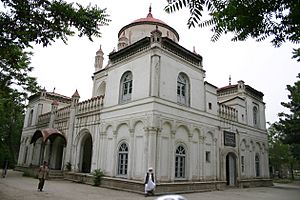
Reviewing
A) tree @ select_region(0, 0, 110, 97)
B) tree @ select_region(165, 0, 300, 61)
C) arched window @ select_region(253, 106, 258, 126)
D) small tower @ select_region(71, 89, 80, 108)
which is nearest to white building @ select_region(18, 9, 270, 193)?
small tower @ select_region(71, 89, 80, 108)

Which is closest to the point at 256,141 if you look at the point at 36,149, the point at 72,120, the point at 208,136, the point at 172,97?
the point at 208,136

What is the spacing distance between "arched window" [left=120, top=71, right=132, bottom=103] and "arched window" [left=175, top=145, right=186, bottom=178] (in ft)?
15.4

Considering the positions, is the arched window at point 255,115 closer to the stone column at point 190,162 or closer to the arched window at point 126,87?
the stone column at point 190,162

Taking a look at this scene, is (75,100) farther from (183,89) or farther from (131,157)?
(183,89)

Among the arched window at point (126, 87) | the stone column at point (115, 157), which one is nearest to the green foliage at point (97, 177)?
the stone column at point (115, 157)

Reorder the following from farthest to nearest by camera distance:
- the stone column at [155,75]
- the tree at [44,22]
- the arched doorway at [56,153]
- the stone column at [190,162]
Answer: the arched doorway at [56,153] → the stone column at [190,162] → the stone column at [155,75] → the tree at [44,22]

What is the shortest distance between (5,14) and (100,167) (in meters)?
13.9

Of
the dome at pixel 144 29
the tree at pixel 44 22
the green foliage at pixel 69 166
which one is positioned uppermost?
the dome at pixel 144 29

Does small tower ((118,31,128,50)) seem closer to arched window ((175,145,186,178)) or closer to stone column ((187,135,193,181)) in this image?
stone column ((187,135,193,181))

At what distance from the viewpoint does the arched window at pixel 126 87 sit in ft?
56.7

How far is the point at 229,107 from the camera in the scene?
70.7 ft

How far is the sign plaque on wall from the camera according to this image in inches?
794

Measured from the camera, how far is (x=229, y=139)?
20.5 m

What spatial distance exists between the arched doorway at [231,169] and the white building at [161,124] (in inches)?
3.0
